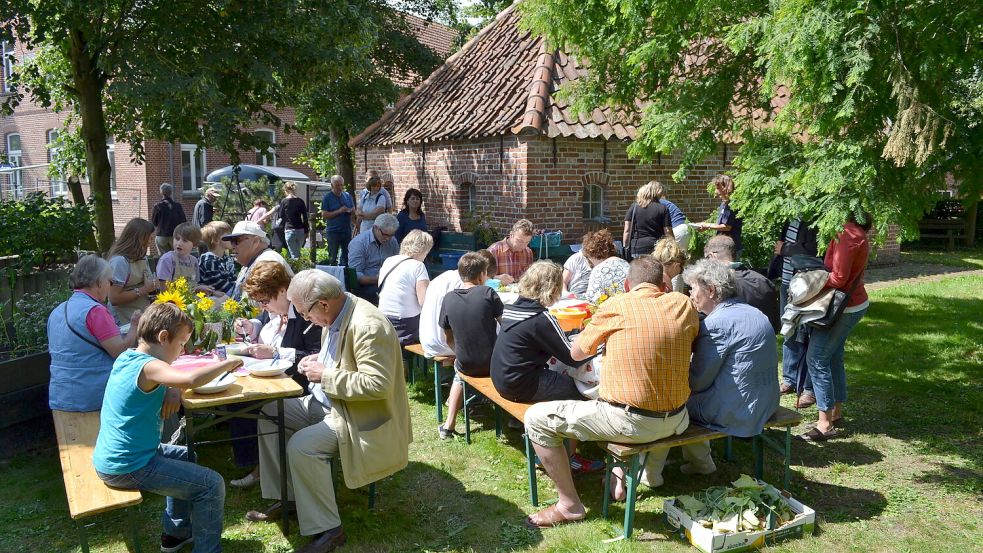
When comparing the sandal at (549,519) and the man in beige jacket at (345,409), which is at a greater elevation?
the man in beige jacket at (345,409)

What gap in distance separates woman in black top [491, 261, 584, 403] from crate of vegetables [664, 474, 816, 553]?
96 centimetres

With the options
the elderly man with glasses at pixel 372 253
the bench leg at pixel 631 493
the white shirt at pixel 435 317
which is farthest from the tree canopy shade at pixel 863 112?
the elderly man with glasses at pixel 372 253

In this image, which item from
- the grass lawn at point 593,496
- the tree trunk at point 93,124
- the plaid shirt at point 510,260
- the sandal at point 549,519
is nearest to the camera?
the grass lawn at point 593,496

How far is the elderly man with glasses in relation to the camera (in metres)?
7.88

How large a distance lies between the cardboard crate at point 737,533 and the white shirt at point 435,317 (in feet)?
7.42

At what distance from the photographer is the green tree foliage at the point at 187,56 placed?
8.97 meters

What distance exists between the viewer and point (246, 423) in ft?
15.5

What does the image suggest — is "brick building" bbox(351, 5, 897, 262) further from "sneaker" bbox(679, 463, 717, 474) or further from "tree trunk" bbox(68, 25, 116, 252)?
"sneaker" bbox(679, 463, 717, 474)

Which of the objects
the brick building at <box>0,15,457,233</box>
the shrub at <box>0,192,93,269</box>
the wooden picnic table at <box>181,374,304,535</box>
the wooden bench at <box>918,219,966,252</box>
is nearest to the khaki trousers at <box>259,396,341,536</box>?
the wooden picnic table at <box>181,374,304,535</box>

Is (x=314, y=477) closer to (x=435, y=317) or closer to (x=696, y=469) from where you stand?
(x=435, y=317)

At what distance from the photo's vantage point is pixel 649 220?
836 centimetres

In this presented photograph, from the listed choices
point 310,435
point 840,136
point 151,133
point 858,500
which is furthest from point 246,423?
point 151,133

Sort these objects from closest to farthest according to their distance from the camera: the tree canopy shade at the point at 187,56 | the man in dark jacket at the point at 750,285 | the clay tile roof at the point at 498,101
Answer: the man in dark jacket at the point at 750,285 < the tree canopy shade at the point at 187,56 < the clay tile roof at the point at 498,101

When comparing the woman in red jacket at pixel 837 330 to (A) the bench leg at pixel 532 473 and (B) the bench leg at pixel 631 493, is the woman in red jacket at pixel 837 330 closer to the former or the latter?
(B) the bench leg at pixel 631 493
